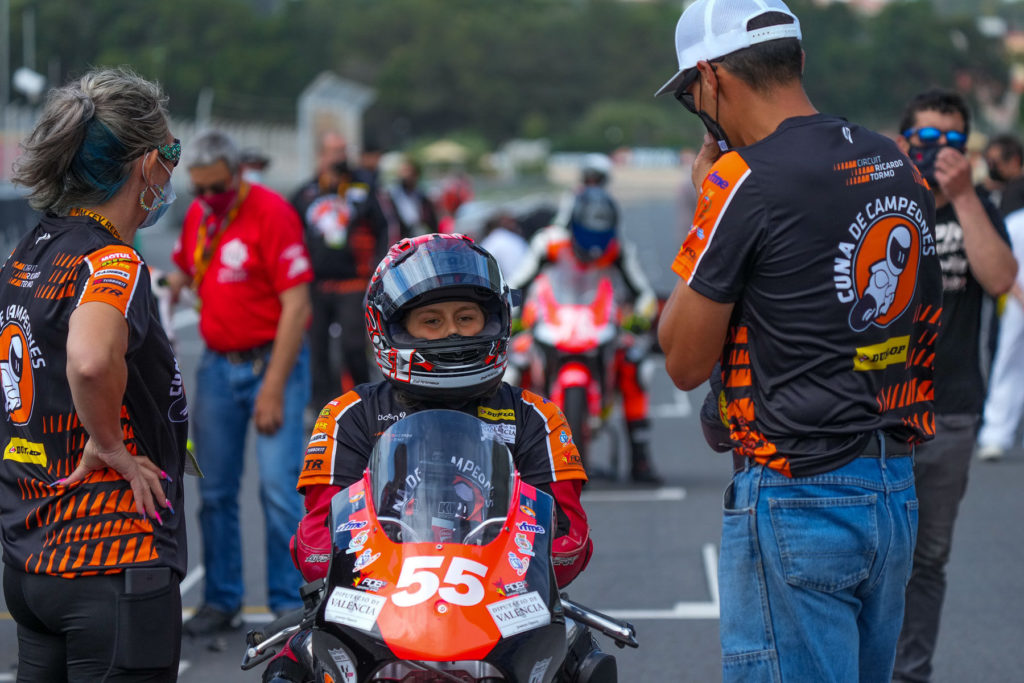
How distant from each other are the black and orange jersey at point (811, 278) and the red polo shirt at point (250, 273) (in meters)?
3.40

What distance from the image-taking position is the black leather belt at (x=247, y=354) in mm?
6582

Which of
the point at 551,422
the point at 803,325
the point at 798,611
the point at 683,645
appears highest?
the point at 803,325

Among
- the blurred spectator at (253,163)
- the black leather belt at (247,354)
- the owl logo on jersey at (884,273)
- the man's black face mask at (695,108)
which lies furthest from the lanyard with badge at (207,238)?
the blurred spectator at (253,163)

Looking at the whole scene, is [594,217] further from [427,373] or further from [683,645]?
[427,373]

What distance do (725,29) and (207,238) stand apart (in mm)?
3773

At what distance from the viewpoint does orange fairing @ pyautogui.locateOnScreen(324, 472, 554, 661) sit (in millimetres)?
2979

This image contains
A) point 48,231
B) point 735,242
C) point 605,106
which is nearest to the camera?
point 735,242

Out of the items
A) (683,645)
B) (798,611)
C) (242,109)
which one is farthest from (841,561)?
(242,109)

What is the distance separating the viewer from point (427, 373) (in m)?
3.75

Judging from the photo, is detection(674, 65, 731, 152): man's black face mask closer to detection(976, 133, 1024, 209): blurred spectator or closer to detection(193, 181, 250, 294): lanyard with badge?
detection(193, 181, 250, 294): lanyard with badge

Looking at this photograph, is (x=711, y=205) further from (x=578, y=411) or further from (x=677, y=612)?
(x=578, y=411)

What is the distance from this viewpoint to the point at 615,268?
33.7ft

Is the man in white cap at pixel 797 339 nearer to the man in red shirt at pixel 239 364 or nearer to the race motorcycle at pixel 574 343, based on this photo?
the man in red shirt at pixel 239 364

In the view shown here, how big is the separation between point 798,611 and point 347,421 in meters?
1.25
